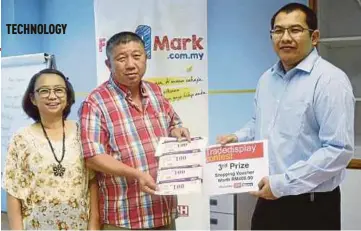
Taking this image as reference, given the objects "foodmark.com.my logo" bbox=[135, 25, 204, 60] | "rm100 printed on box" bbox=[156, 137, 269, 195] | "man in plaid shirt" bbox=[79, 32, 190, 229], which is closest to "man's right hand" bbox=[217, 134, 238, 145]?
"rm100 printed on box" bbox=[156, 137, 269, 195]

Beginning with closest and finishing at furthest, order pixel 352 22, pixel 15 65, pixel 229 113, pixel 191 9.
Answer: pixel 15 65
pixel 191 9
pixel 229 113
pixel 352 22

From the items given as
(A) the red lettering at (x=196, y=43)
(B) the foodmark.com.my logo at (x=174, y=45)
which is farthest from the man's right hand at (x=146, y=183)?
(A) the red lettering at (x=196, y=43)

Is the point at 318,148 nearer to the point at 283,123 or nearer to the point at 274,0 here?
the point at 283,123

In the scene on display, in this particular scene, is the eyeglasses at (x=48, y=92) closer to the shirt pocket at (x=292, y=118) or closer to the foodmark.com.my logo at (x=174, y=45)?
the foodmark.com.my logo at (x=174, y=45)

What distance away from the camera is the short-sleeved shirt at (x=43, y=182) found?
5.64 ft

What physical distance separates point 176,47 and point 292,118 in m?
0.80

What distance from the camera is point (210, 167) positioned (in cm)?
178

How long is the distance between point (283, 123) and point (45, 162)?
0.90m

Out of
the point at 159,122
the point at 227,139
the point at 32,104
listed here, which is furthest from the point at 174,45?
the point at 32,104

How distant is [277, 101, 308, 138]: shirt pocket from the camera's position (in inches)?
67.2

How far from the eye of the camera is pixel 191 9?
7.68 ft

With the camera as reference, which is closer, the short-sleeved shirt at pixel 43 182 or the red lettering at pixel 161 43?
the short-sleeved shirt at pixel 43 182

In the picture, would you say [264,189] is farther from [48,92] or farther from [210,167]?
[48,92]

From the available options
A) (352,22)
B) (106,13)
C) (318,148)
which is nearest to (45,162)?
(106,13)
